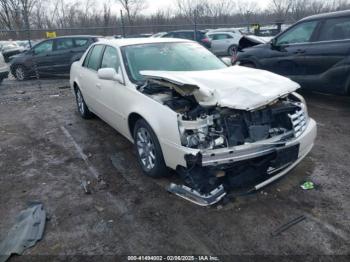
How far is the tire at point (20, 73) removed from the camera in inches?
483

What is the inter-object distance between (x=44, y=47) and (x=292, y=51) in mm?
9569

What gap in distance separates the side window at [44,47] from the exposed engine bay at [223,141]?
33.8 ft

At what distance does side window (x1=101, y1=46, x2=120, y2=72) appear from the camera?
4393 mm

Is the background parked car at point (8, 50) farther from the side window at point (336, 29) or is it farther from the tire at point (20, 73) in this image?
the side window at point (336, 29)

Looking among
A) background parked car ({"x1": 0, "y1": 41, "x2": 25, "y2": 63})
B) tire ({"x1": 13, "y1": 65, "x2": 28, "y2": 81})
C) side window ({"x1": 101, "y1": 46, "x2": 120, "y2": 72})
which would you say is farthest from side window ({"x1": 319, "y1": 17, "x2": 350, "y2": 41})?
background parked car ({"x1": 0, "y1": 41, "x2": 25, "y2": 63})

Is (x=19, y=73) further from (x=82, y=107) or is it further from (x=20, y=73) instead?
(x=82, y=107)

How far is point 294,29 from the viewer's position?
21.8 ft

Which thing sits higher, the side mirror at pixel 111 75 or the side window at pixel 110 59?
the side window at pixel 110 59

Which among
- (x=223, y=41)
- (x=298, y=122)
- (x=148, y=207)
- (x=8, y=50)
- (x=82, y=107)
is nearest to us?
(x=148, y=207)

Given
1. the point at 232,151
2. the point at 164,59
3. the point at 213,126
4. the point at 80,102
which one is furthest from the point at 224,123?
the point at 80,102

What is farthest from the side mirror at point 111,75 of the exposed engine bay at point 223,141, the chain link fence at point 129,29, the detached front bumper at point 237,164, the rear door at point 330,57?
the chain link fence at point 129,29

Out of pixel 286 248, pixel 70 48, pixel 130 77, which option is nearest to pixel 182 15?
pixel 70 48

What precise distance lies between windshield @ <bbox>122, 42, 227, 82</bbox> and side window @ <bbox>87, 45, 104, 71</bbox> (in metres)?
0.87

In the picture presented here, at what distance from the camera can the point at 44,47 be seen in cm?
1195
